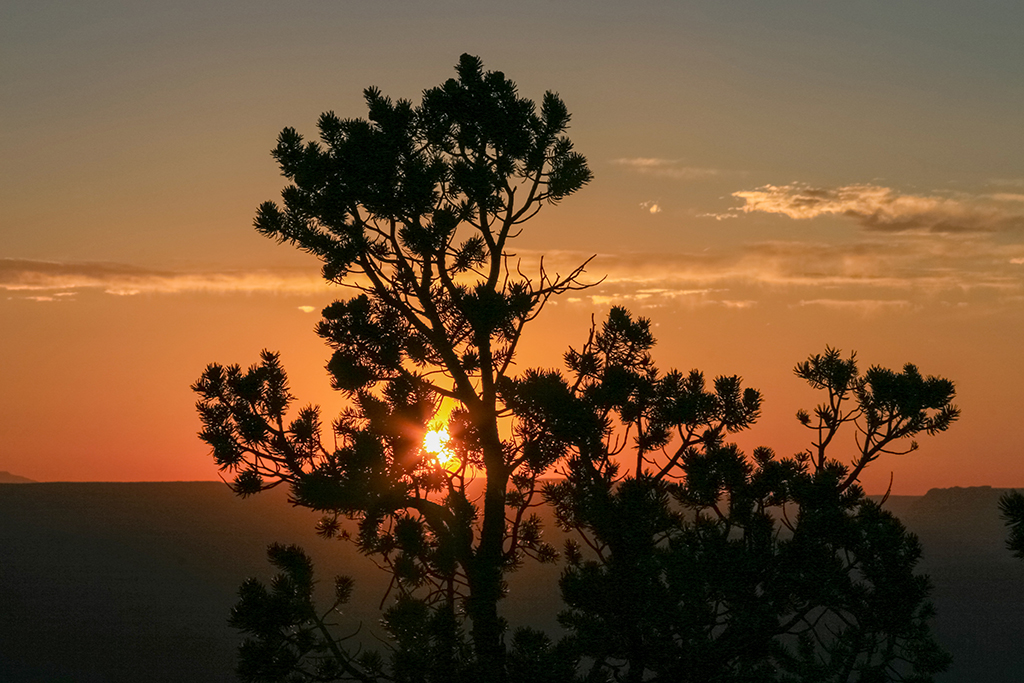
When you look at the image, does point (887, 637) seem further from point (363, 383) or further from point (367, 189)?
point (367, 189)

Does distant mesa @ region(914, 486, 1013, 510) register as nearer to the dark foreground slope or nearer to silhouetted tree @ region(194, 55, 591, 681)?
the dark foreground slope

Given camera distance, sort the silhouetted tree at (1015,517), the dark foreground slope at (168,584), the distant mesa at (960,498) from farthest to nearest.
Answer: the distant mesa at (960,498), the dark foreground slope at (168,584), the silhouetted tree at (1015,517)

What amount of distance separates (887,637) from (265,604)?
6.36 metres

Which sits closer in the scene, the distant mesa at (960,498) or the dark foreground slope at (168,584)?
the dark foreground slope at (168,584)

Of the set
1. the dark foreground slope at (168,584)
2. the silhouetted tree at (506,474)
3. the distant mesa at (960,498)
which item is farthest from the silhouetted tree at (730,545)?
the distant mesa at (960,498)

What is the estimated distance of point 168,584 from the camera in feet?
134

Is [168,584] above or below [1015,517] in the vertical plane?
below

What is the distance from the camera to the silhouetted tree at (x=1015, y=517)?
598 cm

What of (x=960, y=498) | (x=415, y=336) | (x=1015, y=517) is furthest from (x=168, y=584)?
(x=960, y=498)

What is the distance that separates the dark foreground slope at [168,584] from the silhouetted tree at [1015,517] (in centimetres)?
2805

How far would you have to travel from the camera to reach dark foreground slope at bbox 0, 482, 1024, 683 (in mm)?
30094

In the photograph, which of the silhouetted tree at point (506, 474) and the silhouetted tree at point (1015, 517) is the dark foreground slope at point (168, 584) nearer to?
the silhouetted tree at point (506, 474)

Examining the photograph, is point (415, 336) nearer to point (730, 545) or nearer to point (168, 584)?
point (730, 545)

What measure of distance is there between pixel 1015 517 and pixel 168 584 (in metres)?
41.8
